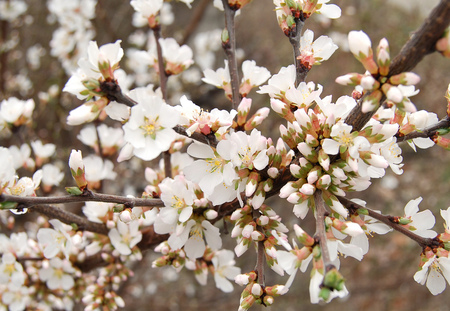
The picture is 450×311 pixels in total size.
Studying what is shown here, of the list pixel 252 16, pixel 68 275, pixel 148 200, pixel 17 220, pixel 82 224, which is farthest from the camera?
pixel 252 16

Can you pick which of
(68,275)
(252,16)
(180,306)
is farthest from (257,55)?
(68,275)

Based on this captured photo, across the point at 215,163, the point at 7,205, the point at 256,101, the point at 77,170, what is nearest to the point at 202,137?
the point at 215,163

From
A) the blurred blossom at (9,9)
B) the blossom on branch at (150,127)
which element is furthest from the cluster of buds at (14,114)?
the blurred blossom at (9,9)

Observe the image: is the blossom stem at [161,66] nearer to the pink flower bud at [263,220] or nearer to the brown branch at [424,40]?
the pink flower bud at [263,220]

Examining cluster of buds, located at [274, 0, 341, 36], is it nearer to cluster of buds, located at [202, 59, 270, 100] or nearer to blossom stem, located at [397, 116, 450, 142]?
cluster of buds, located at [202, 59, 270, 100]

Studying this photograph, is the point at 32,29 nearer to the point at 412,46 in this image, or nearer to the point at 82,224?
the point at 82,224
